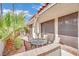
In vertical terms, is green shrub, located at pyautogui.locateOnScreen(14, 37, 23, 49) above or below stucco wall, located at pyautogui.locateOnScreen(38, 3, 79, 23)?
below

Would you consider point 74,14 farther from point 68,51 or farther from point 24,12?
point 24,12

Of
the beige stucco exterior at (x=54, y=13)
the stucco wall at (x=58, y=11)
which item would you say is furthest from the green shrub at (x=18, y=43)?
the stucco wall at (x=58, y=11)

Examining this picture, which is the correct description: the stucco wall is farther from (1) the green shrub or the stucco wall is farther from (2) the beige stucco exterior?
(1) the green shrub

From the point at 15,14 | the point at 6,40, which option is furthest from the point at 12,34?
the point at 15,14

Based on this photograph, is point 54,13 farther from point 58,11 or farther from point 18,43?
point 18,43

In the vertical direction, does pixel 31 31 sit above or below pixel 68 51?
above

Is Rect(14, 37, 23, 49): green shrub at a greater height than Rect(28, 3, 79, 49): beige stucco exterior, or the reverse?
Rect(28, 3, 79, 49): beige stucco exterior

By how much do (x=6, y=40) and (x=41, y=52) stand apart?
0.50 metres

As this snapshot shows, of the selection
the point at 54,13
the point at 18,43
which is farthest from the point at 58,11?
the point at 18,43

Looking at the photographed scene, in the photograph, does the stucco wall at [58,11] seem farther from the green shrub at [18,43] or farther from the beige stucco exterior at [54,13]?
the green shrub at [18,43]

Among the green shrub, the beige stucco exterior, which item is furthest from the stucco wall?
the green shrub

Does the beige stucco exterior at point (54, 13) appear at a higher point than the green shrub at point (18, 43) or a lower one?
higher

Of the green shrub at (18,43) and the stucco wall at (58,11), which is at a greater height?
the stucco wall at (58,11)

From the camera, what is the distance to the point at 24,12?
101 inches
